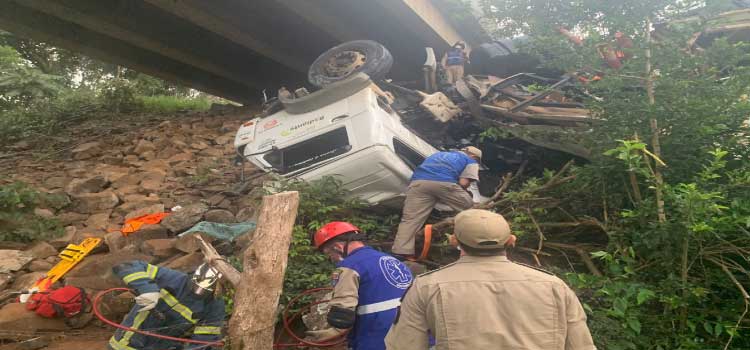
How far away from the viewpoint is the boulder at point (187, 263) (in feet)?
15.1

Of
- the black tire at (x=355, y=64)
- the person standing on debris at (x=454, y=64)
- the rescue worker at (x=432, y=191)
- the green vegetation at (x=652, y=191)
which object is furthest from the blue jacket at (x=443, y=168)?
the person standing on debris at (x=454, y=64)

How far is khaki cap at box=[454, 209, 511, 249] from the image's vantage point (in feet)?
6.25

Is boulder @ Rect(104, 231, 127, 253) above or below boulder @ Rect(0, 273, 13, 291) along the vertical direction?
above

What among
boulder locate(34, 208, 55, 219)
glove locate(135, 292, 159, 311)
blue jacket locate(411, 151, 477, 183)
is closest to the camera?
glove locate(135, 292, 159, 311)

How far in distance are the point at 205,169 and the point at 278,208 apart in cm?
516

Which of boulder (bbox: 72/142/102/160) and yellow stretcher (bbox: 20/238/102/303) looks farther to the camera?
boulder (bbox: 72/142/102/160)

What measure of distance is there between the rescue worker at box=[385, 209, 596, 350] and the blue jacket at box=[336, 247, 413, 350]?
746 mm

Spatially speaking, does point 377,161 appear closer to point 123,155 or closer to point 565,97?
point 565,97

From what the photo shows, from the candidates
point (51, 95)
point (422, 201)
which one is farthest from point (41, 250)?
point (51, 95)

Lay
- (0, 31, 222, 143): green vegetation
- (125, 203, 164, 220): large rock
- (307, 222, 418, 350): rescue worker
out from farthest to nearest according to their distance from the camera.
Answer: (0, 31, 222, 143): green vegetation
(125, 203, 164, 220): large rock
(307, 222, 418, 350): rescue worker

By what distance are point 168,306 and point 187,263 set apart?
4.35ft

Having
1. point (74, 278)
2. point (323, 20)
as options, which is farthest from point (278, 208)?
point (323, 20)

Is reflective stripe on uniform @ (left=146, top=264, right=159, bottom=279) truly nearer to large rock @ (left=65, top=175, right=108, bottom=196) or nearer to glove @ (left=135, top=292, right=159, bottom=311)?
glove @ (left=135, top=292, right=159, bottom=311)

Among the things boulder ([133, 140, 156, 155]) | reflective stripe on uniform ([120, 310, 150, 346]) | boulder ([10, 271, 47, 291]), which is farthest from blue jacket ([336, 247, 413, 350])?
boulder ([133, 140, 156, 155])
